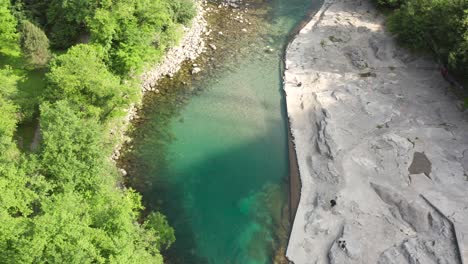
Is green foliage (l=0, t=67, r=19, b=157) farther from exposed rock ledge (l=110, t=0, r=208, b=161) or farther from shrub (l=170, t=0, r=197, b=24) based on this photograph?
shrub (l=170, t=0, r=197, b=24)

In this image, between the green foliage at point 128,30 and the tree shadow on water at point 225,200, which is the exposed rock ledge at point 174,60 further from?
the tree shadow on water at point 225,200

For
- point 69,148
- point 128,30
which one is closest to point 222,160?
point 69,148

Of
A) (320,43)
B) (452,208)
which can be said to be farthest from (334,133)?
(320,43)

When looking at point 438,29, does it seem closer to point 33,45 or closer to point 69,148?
point 69,148

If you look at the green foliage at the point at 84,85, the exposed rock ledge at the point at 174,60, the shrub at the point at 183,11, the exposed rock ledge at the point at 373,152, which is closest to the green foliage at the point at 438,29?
the exposed rock ledge at the point at 373,152

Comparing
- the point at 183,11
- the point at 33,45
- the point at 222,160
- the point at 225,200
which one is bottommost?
the point at 225,200

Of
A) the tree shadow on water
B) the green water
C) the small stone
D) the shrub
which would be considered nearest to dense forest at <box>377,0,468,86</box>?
the green water
